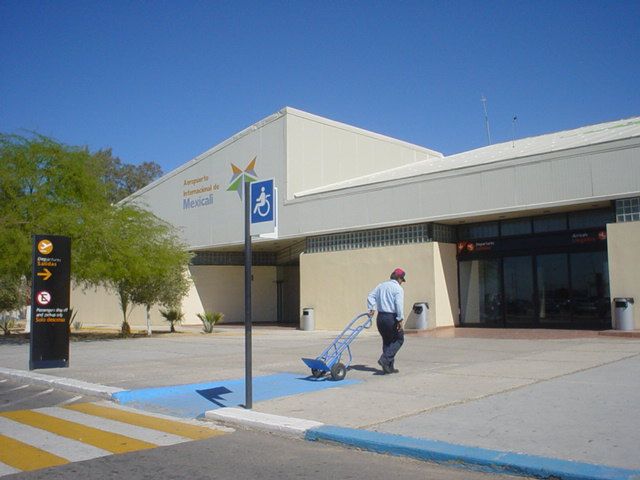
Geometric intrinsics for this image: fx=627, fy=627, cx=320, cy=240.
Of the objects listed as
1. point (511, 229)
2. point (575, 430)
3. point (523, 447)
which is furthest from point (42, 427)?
point (511, 229)

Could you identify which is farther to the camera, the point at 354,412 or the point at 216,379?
the point at 216,379

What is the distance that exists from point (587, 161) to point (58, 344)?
51.7 feet

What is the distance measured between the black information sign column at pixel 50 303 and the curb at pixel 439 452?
7.69 metres

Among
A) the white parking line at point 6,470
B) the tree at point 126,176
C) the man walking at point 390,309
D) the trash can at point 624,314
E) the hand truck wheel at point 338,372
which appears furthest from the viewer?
the tree at point 126,176

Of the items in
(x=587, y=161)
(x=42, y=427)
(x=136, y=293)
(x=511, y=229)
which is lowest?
(x=42, y=427)

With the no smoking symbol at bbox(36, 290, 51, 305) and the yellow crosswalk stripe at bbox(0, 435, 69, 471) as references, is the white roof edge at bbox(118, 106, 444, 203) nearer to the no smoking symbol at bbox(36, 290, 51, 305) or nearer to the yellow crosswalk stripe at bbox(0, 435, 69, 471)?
the no smoking symbol at bbox(36, 290, 51, 305)

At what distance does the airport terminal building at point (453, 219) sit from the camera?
19.5 metres

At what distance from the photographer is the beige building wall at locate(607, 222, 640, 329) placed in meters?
18.3

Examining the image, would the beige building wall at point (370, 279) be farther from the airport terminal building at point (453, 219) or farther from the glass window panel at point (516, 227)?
the glass window panel at point (516, 227)

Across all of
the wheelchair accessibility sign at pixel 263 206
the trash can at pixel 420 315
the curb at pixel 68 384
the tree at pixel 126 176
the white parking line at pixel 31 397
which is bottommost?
the white parking line at pixel 31 397

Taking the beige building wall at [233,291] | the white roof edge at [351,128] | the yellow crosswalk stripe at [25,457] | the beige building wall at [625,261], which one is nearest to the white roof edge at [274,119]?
the white roof edge at [351,128]

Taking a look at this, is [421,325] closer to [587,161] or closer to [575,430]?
[587,161]

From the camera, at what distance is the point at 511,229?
2258 centimetres

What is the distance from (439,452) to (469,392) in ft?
10.8
